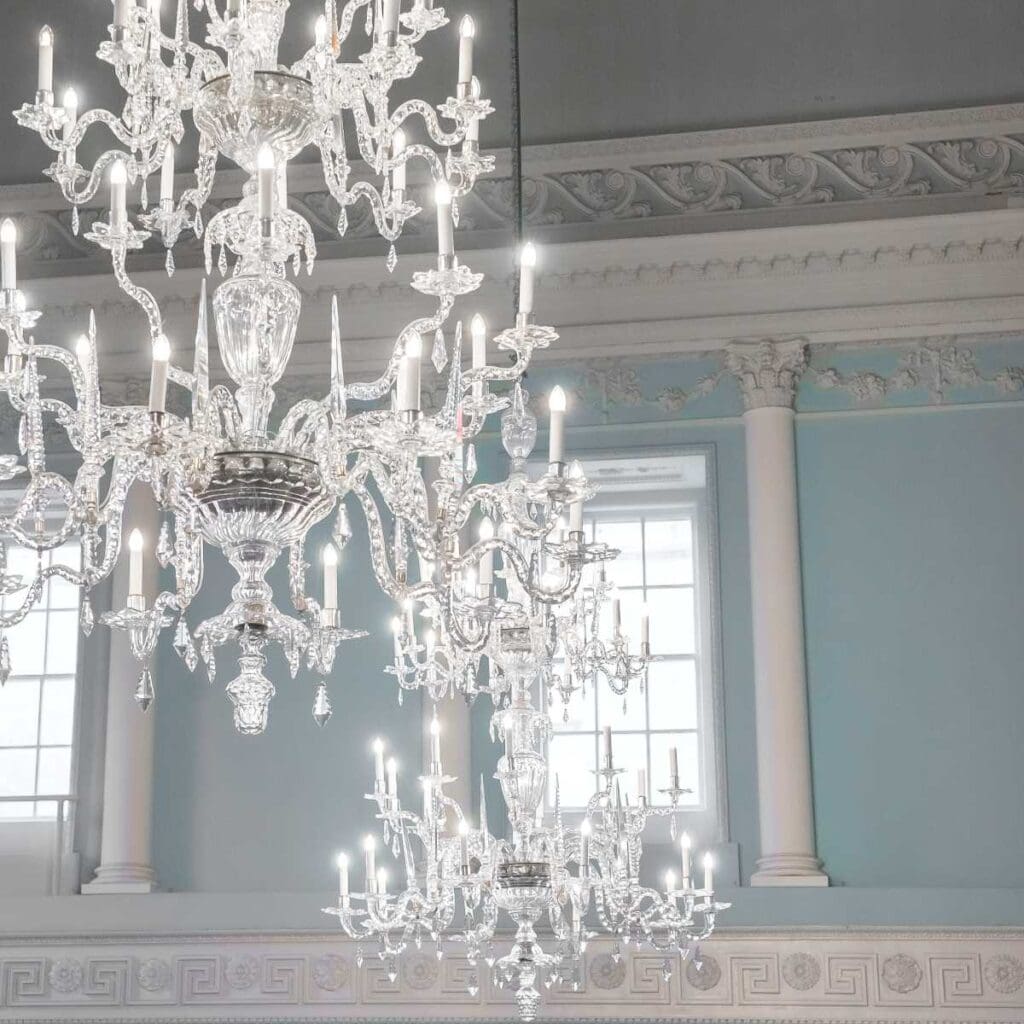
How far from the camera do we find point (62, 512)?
955cm

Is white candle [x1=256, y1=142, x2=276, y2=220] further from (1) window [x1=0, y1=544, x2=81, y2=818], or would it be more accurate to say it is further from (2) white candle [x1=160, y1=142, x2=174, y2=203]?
(1) window [x1=0, y1=544, x2=81, y2=818]

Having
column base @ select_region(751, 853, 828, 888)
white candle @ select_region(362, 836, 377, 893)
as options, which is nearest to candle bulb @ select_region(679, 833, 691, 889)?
white candle @ select_region(362, 836, 377, 893)

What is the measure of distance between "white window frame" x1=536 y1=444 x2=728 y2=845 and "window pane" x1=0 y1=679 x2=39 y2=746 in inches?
105

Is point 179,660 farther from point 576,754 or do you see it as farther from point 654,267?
point 654,267

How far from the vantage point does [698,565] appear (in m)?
8.79

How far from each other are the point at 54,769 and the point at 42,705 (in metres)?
0.34

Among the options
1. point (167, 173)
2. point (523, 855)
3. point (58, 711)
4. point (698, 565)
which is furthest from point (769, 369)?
point (167, 173)

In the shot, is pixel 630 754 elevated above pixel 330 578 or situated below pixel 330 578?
below

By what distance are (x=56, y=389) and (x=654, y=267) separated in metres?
3.06

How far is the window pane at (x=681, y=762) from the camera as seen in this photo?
853 cm

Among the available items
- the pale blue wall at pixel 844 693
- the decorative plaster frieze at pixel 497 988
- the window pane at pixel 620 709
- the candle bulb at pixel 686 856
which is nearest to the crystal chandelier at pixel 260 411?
the candle bulb at pixel 686 856

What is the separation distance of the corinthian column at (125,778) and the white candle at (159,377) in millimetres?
4661

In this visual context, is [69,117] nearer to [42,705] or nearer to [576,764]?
[576,764]

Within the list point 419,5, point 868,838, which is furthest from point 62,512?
point 419,5
